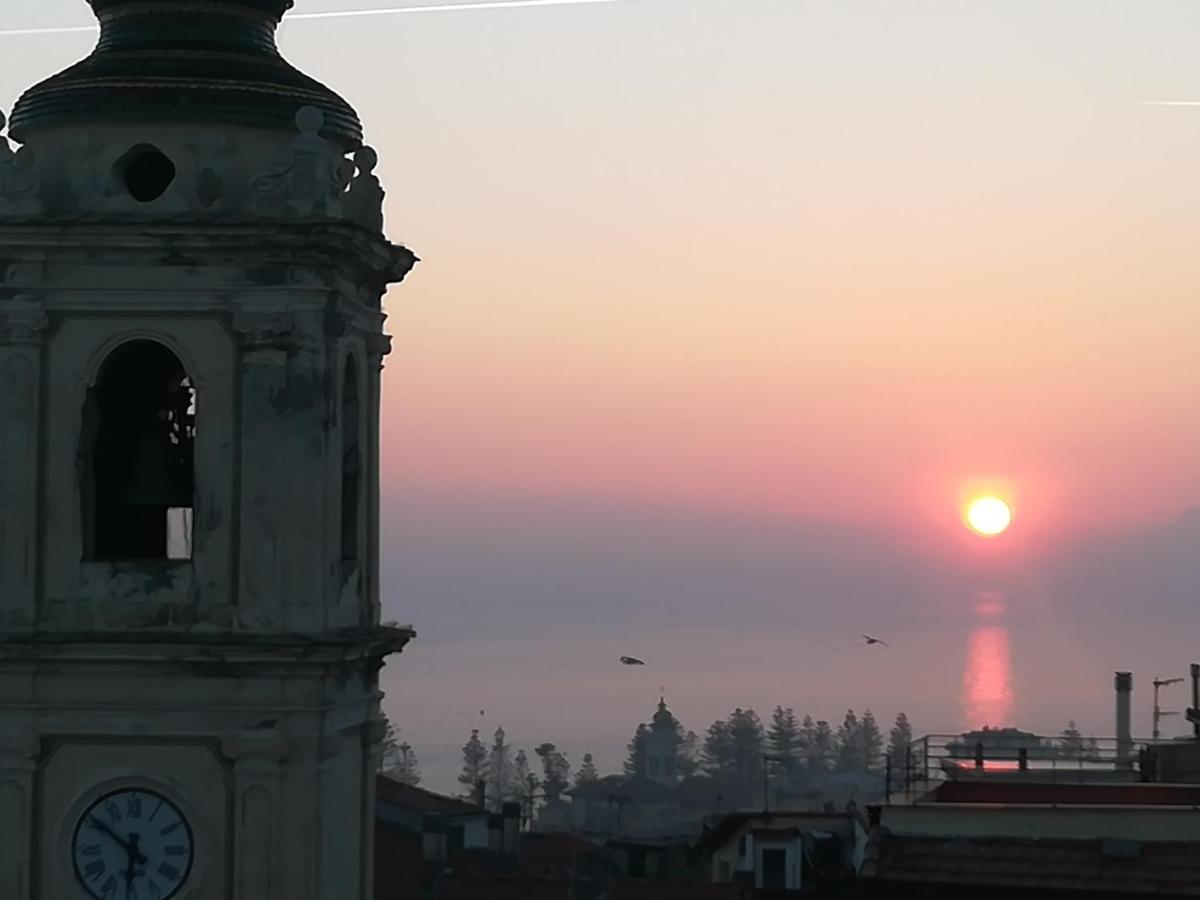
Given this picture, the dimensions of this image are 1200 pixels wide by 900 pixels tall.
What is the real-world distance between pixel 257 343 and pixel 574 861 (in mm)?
42046

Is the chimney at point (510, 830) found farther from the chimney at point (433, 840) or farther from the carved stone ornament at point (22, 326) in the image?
the carved stone ornament at point (22, 326)

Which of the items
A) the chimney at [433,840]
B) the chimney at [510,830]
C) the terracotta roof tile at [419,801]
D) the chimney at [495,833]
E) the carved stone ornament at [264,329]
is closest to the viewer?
the carved stone ornament at [264,329]

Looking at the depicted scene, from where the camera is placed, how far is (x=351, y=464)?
766 inches

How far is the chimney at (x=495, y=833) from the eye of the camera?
56969 millimetres

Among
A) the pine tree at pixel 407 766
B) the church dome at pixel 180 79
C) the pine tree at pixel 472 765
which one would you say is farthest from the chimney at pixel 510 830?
the pine tree at pixel 472 765

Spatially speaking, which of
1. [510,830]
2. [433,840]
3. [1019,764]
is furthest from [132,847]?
[510,830]

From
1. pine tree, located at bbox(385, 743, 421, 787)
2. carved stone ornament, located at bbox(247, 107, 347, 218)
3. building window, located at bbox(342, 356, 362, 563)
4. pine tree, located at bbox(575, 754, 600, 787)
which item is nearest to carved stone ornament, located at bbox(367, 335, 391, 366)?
building window, located at bbox(342, 356, 362, 563)

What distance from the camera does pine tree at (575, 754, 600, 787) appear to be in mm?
182312

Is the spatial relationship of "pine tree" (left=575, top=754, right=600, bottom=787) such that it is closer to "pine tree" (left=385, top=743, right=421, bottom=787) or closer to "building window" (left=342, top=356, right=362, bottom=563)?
"pine tree" (left=385, top=743, right=421, bottom=787)

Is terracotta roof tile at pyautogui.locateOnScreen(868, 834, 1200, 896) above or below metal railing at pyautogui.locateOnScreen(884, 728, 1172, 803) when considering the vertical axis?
below

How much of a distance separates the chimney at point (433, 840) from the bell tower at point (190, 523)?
33464mm

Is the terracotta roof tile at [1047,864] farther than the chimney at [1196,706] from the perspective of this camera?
No

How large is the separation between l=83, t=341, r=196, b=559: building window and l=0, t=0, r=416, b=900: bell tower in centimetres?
9

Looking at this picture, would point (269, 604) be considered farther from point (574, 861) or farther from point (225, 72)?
point (574, 861)
